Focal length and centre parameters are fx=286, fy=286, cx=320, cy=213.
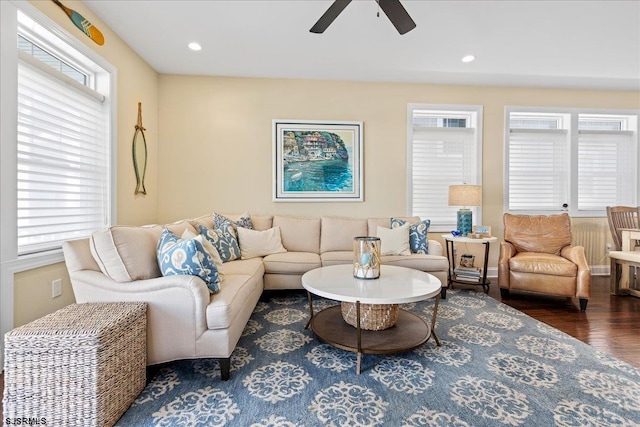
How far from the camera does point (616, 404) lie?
4.99 ft

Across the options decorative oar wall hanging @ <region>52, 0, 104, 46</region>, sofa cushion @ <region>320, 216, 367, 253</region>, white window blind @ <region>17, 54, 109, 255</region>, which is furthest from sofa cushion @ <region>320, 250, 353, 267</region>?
decorative oar wall hanging @ <region>52, 0, 104, 46</region>

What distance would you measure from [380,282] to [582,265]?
242 cm

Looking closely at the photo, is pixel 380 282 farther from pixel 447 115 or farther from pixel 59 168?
pixel 447 115

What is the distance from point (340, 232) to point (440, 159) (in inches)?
73.9

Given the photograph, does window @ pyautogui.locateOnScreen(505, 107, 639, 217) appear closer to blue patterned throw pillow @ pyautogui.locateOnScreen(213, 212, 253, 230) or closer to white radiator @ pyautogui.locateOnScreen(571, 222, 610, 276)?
white radiator @ pyautogui.locateOnScreen(571, 222, 610, 276)

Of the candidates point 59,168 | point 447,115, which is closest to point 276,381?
point 59,168

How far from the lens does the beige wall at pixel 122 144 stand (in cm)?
199

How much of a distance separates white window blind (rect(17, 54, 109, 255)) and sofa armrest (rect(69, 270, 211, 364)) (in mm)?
778

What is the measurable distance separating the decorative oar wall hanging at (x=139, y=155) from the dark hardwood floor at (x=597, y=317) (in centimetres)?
209

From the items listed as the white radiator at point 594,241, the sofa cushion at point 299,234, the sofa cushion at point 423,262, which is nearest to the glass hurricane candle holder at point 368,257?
the sofa cushion at point 423,262

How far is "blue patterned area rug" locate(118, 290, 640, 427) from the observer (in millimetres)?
1429

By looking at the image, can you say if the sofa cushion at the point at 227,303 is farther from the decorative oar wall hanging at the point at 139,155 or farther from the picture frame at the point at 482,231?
the picture frame at the point at 482,231

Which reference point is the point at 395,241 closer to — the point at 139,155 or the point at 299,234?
the point at 299,234

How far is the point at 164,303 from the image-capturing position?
1677 mm
